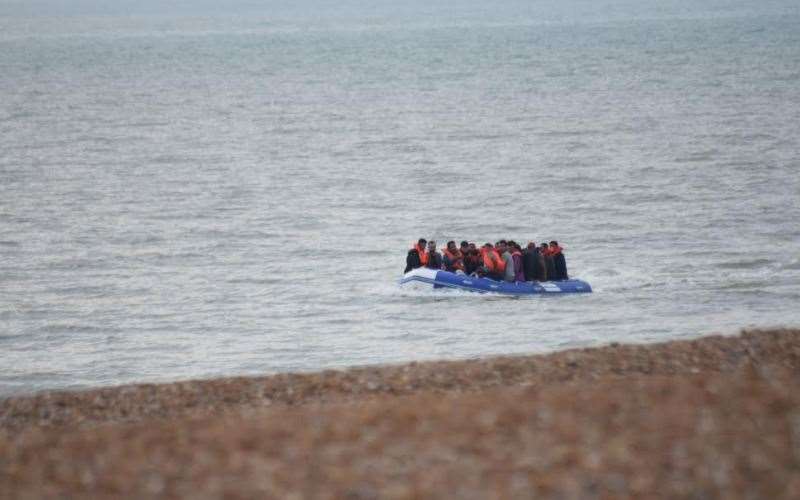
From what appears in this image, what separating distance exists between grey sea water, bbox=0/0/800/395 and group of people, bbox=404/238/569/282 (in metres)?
0.79

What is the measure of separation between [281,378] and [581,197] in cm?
2776

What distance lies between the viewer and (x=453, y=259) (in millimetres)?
27828

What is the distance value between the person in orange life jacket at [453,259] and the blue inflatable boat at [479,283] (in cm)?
→ 60

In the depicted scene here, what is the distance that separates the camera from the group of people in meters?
27.0

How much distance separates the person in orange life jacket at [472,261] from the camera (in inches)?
1089

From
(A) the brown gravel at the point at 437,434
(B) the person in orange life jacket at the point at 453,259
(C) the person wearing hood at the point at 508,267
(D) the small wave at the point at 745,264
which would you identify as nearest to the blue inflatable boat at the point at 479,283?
(C) the person wearing hood at the point at 508,267

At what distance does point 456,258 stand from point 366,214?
454 inches

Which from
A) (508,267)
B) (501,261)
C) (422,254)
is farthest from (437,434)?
(422,254)

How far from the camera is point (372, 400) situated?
41.2 ft

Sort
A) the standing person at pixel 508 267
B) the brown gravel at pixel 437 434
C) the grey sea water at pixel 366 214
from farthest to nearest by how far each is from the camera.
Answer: the standing person at pixel 508 267
the grey sea water at pixel 366 214
the brown gravel at pixel 437 434

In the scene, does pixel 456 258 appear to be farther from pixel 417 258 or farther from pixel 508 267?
pixel 508 267

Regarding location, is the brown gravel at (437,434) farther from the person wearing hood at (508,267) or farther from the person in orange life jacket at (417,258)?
the person in orange life jacket at (417,258)

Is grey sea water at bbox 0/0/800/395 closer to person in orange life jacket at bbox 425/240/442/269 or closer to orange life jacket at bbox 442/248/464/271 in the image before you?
person in orange life jacket at bbox 425/240/442/269

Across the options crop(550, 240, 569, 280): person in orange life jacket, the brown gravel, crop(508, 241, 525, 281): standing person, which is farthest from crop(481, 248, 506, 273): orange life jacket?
the brown gravel
